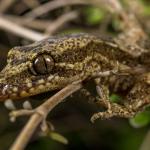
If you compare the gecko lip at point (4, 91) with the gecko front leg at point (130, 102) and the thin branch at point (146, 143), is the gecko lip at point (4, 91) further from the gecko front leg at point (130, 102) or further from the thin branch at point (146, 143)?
the thin branch at point (146, 143)

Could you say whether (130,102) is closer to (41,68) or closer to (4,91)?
(41,68)

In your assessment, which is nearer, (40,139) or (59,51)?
(59,51)

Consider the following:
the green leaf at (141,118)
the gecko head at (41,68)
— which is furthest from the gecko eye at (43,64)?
the green leaf at (141,118)

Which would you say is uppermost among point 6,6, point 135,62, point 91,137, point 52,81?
point 6,6

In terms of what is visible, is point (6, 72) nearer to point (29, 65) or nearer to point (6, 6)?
point (29, 65)

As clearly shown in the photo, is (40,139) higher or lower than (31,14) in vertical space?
lower

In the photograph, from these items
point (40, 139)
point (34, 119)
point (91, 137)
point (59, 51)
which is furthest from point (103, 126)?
point (34, 119)

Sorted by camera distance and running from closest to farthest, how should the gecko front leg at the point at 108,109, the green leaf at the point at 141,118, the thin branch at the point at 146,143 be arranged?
1. the gecko front leg at the point at 108,109
2. the green leaf at the point at 141,118
3. the thin branch at the point at 146,143

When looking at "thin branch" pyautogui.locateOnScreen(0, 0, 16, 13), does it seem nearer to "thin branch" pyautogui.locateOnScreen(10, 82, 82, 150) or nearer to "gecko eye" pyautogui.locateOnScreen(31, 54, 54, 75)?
"gecko eye" pyautogui.locateOnScreen(31, 54, 54, 75)

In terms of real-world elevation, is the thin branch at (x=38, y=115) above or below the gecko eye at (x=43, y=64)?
below
